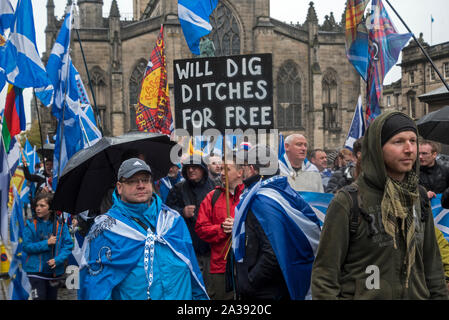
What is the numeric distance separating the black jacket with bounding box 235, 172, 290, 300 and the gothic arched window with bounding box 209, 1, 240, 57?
32372 mm

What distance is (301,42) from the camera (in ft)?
123

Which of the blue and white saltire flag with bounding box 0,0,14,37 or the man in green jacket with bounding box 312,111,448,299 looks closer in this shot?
the man in green jacket with bounding box 312,111,448,299

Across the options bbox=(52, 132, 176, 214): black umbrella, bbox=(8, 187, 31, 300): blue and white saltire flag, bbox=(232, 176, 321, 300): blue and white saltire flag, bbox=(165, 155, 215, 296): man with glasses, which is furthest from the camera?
bbox=(165, 155, 215, 296): man with glasses

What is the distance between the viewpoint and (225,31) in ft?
118

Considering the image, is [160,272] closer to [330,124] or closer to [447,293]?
[447,293]

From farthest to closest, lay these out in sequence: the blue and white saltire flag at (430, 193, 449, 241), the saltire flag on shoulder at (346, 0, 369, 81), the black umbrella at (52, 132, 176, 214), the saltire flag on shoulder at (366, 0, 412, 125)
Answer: the saltire flag on shoulder at (346, 0, 369, 81) → the saltire flag on shoulder at (366, 0, 412, 125) → the blue and white saltire flag at (430, 193, 449, 241) → the black umbrella at (52, 132, 176, 214)

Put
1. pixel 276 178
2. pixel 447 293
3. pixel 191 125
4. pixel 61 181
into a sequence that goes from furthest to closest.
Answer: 1. pixel 191 125
2. pixel 61 181
3. pixel 276 178
4. pixel 447 293

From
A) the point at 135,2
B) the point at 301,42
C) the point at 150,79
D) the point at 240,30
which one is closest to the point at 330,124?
the point at 301,42

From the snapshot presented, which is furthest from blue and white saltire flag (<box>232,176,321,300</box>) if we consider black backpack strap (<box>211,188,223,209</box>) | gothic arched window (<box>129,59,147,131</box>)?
gothic arched window (<box>129,59,147,131</box>)

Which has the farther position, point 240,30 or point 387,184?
point 240,30

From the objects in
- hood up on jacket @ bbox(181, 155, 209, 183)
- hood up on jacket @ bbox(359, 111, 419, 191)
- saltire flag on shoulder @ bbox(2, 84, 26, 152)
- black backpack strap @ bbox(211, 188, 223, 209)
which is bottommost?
black backpack strap @ bbox(211, 188, 223, 209)

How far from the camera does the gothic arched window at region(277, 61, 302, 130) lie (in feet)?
122

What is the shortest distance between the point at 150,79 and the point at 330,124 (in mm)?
27784

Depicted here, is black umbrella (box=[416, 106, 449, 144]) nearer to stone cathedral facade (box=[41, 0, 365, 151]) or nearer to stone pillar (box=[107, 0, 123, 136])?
stone cathedral facade (box=[41, 0, 365, 151])
